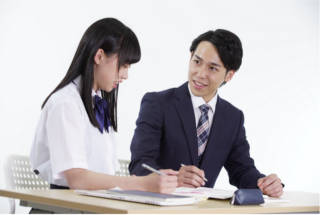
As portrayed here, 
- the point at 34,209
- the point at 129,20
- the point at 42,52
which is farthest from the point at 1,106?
the point at 34,209

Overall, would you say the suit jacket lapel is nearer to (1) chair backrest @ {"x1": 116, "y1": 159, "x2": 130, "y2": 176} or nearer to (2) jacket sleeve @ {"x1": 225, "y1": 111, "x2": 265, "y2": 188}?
(2) jacket sleeve @ {"x1": 225, "y1": 111, "x2": 265, "y2": 188}

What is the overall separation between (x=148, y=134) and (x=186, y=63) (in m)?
2.27

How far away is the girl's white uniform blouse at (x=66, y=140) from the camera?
5.55 feet

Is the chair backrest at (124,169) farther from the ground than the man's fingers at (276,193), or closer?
closer

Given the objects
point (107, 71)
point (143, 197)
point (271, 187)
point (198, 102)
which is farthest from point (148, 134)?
Result: point (143, 197)

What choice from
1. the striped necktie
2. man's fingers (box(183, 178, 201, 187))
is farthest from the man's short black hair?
man's fingers (box(183, 178, 201, 187))

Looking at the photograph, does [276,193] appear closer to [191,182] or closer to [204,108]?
[191,182]

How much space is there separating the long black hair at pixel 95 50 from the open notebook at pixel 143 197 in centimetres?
47

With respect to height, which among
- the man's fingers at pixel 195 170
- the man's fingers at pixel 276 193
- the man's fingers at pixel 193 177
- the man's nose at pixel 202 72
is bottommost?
the man's fingers at pixel 276 193

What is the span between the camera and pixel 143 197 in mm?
1376

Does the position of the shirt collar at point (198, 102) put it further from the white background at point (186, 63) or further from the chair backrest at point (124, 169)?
the white background at point (186, 63)

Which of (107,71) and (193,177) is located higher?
(107,71)

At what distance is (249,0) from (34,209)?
3819mm

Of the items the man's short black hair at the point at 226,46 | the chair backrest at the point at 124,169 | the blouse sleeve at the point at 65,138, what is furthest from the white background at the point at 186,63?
the blouse sleeve at the point at 65,138
